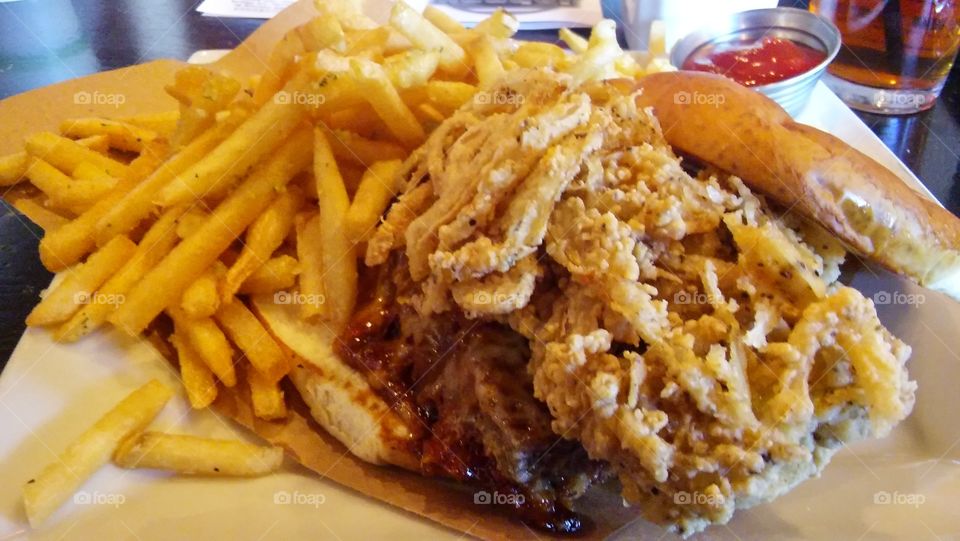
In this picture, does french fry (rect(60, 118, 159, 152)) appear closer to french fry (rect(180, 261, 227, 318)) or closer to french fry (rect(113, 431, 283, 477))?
french fry (rect(180, 261, 227, 318))

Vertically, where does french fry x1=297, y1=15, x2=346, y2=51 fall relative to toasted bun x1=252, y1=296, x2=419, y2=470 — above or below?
above

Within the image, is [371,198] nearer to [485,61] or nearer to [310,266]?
[310,266]

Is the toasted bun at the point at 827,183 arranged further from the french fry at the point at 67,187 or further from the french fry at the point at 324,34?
the french fry at the point at 67,187

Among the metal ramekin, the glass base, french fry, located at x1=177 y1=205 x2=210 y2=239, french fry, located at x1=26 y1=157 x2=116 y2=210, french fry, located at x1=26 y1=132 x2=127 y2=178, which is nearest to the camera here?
french fry, located at x1=177 y1=205 x2=210 y2=239

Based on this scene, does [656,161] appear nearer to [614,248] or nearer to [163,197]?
[614,248]

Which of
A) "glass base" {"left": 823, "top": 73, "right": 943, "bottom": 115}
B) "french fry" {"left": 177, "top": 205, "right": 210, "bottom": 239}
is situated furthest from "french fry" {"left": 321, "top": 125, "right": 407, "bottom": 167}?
"glass base" {"left": 823, "top": 73, "right": 943, "bottom": 115}

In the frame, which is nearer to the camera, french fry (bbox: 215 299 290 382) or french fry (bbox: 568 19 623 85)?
french fry (bbox: 215 299 290 382)

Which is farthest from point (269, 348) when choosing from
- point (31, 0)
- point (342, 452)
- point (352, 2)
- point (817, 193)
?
point (31, 0)
